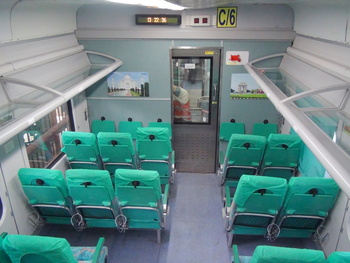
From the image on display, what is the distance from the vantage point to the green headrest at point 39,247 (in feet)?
6.88

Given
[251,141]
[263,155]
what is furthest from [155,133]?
[263,155]

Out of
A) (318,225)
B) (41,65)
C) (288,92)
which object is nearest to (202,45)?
(288,92)

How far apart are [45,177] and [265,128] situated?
151 inches

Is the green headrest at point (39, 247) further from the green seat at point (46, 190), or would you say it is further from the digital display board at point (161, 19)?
the digital display board at point (161, 19)

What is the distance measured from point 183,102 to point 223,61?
1061 millimetres

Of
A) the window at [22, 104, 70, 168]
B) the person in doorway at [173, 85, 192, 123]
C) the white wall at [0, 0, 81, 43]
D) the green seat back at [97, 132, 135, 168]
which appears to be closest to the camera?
the white wall at [0, 0, 81, 43]

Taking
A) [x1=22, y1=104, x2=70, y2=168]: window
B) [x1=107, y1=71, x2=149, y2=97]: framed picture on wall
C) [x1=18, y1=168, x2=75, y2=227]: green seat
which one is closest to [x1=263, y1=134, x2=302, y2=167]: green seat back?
[x1=107, y1=71, x2=149, y2=97]: framed picture on wall

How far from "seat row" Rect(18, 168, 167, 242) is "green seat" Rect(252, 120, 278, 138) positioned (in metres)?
2.72

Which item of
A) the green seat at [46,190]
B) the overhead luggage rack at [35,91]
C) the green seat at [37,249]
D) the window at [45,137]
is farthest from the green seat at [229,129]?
the green seat at [37,249]

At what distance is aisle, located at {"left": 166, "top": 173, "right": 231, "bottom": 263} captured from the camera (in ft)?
11.6

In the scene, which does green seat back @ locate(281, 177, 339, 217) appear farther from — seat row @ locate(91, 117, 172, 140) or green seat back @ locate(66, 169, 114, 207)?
seat row @ locate(91, 117, 172, 140)

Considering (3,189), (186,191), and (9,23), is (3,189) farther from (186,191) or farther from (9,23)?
(186,191)

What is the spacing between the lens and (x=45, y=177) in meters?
2.98

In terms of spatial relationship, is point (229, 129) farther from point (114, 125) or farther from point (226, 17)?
point (114, 125)
